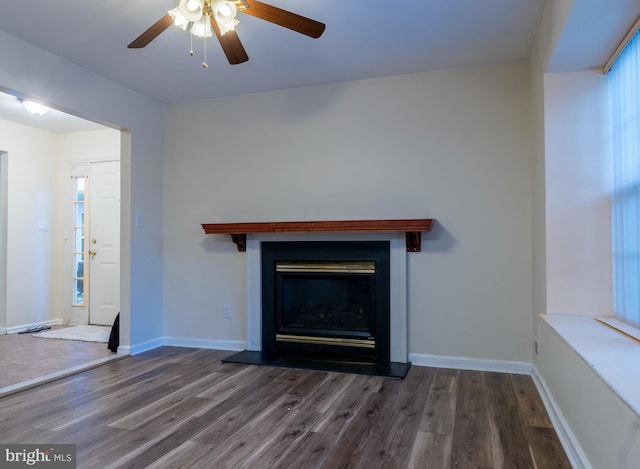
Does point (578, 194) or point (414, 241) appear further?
point (414, 241)

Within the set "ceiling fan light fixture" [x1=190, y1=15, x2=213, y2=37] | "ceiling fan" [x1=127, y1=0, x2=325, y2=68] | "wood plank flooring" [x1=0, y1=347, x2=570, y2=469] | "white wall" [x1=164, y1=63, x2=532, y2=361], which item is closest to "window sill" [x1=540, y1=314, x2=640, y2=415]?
"wood plank flooring" [x1=0, y1=347, x2=570, y2=469]

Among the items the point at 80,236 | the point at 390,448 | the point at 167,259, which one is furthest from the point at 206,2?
the point at 80,236

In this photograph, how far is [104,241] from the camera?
5.20m

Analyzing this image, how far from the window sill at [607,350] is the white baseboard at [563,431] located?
0.44 meters

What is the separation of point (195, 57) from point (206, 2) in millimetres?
1256

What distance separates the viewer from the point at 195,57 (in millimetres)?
3119

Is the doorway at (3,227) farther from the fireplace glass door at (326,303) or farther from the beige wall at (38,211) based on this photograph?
the fireplace glass door at (326,303)

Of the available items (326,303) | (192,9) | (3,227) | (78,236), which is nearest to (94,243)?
(78,236)

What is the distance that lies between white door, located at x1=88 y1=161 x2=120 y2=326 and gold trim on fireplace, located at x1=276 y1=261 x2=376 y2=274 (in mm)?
2594

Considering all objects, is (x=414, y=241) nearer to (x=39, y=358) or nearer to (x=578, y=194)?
(x=578, y=194)

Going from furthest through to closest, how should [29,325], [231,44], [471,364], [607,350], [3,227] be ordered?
[29,325] < [3,227] < [471,364] < [231,44] < [607,350]

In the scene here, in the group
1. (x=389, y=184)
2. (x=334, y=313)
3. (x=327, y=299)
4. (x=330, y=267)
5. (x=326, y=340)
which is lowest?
(x=326, y=340)

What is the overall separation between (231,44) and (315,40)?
0.80 metres

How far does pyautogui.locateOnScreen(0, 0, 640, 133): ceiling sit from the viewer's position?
2391 millimetres
